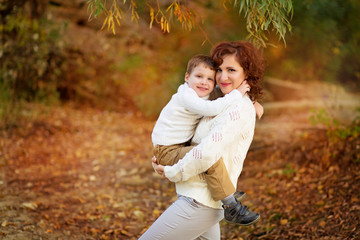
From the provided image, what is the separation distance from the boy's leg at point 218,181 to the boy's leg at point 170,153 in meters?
0.21

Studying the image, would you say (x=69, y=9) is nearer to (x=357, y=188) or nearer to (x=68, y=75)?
(x=68, y=75)

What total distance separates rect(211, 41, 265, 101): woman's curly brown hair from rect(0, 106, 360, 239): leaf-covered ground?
6.83 feet

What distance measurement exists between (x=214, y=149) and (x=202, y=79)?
558 millimetres

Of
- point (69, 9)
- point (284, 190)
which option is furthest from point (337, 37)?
point (69, 9)

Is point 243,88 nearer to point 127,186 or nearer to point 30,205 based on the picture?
point 30,205

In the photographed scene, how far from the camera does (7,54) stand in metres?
7.30

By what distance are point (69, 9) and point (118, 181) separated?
6.39 m

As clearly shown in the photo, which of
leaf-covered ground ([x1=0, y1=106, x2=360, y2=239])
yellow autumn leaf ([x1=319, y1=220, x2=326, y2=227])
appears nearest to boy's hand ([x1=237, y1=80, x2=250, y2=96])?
leaf-covered ground ([x1=0, y1=106, x2=360, y2=239])

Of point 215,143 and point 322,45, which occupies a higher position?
point 322,45

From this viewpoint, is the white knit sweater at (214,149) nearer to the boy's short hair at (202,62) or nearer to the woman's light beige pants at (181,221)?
the woman's light beige pants at (181,221)

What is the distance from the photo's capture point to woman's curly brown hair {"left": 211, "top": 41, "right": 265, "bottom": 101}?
269 cm

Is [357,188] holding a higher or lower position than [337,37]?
lower

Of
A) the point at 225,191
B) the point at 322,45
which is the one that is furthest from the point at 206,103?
the point at 322,45

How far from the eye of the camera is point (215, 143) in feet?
7.91
